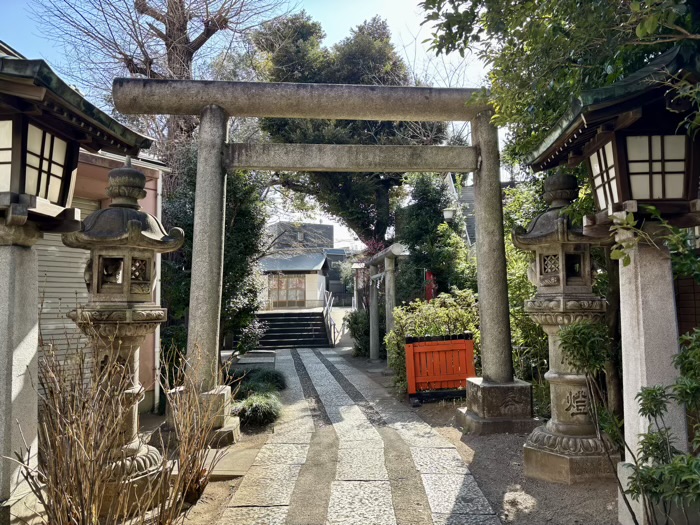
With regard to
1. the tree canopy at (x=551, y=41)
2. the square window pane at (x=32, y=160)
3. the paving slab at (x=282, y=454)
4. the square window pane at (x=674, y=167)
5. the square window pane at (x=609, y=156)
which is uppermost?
the tree canopy at (x=551, y=41)

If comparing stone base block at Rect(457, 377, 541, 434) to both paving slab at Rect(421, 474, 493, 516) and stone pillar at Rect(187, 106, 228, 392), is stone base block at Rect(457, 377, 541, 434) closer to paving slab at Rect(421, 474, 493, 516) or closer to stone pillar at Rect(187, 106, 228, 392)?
paving slab at Rect(421, 474, 493, 516)

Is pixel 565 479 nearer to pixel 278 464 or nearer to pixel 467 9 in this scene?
pixel 278 464

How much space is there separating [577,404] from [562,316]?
766mm

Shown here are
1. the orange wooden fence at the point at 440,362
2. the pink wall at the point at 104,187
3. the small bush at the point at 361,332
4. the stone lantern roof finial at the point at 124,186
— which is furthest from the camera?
the small bush at the point at 361,332

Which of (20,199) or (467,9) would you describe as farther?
(467,9)

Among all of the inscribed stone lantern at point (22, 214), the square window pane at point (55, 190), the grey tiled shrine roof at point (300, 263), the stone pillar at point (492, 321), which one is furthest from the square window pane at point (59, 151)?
the grey tiled shrine roof at point (300, 263)

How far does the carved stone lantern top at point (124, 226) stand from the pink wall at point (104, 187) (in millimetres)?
2327

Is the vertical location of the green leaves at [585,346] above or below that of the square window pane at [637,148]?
below

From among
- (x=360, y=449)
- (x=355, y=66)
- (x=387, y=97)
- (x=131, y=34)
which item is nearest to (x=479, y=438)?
(x=360, y=449)

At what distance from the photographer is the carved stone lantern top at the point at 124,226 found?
11.9 feet

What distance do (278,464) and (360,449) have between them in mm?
893

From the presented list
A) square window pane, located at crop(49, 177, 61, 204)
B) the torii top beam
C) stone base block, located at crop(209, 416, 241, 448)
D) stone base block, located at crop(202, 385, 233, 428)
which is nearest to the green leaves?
the torii top beam

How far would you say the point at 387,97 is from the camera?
5562mm

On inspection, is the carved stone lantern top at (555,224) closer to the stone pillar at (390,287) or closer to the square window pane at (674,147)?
the square window pane at (674,147)
